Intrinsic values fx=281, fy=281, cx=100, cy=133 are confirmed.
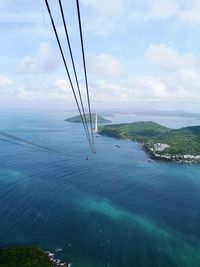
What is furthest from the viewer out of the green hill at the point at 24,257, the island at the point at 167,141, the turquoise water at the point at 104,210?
the island at the point at 167,141

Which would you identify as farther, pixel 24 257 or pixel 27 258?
pixel 24 257

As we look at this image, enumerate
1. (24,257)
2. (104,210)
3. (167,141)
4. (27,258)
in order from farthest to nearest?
(167,141) → (104,210) → (24,257) → (27,258)

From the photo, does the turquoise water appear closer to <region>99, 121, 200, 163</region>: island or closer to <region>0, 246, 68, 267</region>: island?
<region>0, 246, 68, 267</region>: island

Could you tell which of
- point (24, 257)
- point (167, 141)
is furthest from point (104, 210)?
point (167, 141)

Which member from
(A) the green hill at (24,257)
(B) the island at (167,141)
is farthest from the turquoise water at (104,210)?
(B) the island at (167,141)

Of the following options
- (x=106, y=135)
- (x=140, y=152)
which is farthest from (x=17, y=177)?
(x=106, y=135)

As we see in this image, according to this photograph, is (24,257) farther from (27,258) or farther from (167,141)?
(167,141)

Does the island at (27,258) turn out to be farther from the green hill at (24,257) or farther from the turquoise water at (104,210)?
the turquoise water at (104,210)
